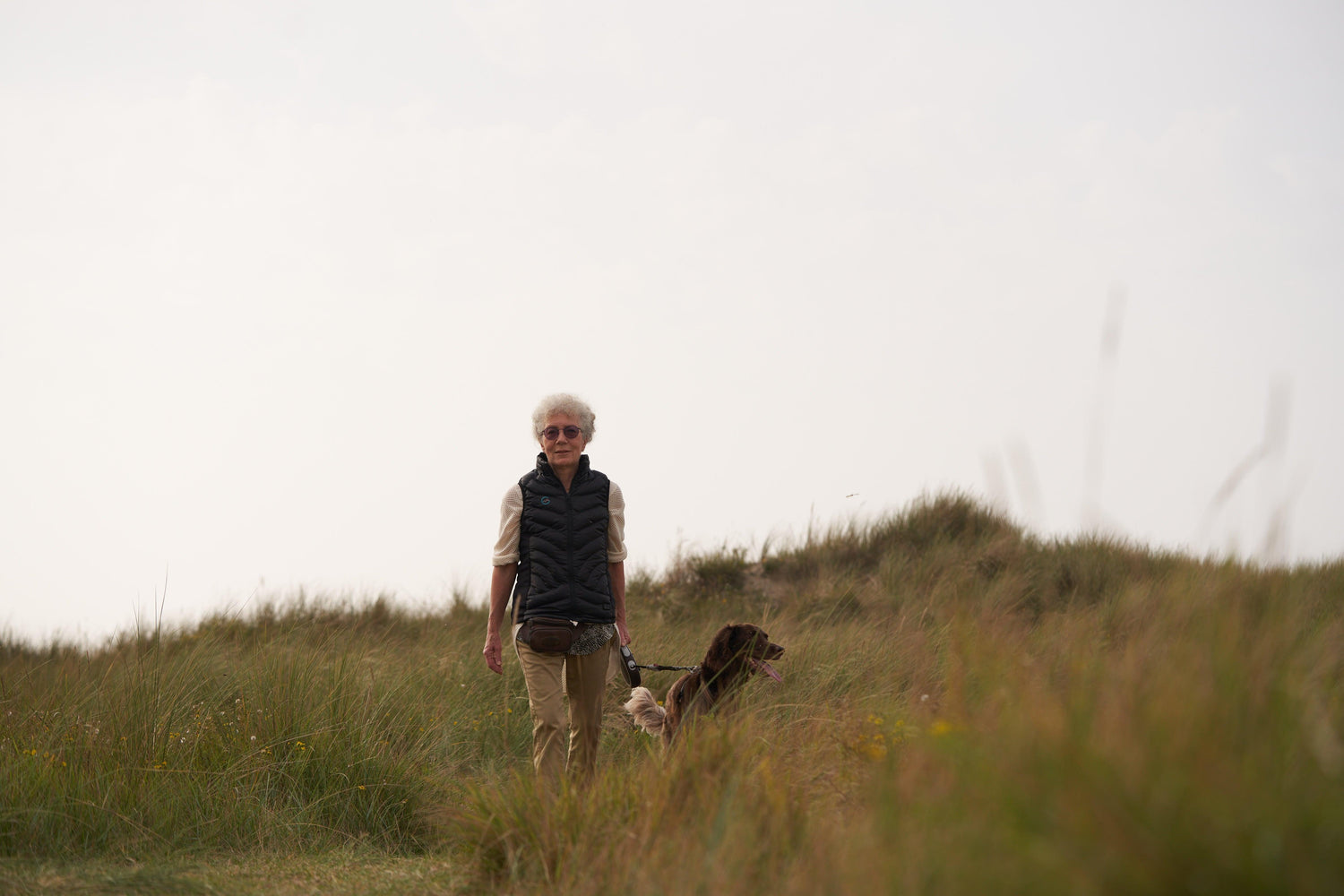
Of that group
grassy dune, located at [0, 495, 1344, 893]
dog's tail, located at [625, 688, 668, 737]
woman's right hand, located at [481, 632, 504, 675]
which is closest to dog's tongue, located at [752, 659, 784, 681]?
grassy dune, located at [0, 495, 1344, 893]

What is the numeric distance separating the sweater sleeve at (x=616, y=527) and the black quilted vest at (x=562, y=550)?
0.42 ft

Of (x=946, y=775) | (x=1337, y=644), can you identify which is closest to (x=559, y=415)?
(x=946, y=775)

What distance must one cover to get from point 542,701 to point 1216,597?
3.41 m

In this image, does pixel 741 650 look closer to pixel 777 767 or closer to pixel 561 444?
pixel 777 767

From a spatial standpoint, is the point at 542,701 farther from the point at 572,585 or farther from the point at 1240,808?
the point at 1240,808

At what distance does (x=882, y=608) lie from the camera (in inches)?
424

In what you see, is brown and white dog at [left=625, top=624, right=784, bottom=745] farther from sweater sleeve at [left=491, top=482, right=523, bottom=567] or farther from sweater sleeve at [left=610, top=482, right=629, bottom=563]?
sweater sleeve at [left=491, top=482, right=523, bottom=567]

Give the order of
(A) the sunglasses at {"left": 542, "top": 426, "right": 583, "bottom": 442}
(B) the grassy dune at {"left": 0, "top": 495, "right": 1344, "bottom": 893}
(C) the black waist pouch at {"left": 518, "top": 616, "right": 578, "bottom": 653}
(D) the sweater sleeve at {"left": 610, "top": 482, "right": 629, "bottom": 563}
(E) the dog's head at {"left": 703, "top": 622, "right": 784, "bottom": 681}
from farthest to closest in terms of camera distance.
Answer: (D) the sweater sleeve at {"left": 610, "top": 482, "right": 629, "bottom": 563} < (A) the sunglasses at {"left": 542, "top": 426, "right": 583, "bottom": 442} < (E) the dog's head at {"left": 703, "top": 622, "right": 784, "bottom": 681} < (C) the black waist pouch at {"left": 518, "top": 616, "right": 578, "bottom": 653} < (B) the grassy dune at {"left": 0, "top": 495, "right": 1344, "bottom": 893}

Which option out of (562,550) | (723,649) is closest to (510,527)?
(562,550)

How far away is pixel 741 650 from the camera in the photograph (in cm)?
526

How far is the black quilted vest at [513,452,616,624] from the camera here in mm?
5180

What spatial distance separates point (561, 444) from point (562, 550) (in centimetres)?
58

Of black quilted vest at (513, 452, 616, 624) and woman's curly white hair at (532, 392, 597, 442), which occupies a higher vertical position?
woman's curly white hair at (532, 392, 597, 442)

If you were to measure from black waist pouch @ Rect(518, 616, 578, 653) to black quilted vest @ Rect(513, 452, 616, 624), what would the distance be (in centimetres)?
5
